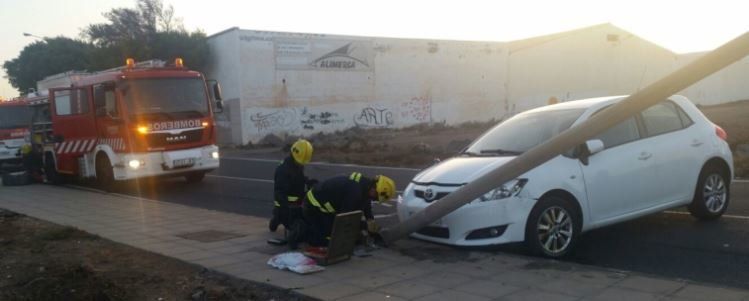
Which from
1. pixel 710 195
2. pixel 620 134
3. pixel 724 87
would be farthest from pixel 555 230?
pixel 724 87

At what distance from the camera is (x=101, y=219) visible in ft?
31.8

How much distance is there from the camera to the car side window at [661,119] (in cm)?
720

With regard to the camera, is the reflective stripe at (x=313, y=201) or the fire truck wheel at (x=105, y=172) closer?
the reflective stripe at (x=313, y=201)

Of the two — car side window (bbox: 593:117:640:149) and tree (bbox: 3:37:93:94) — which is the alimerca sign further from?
car side window (bbox: 593:117:640:149)

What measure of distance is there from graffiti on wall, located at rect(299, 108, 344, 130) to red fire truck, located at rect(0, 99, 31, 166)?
17.2 m

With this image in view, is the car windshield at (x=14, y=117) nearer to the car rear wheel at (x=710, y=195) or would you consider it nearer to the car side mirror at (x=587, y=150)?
the car side mirror at (x=587, y=150)

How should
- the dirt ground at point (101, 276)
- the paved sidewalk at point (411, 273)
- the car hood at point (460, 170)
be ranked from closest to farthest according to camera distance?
the paved sidewalk at point (411, 273) < the dirt ground at point (101, 276) < the car hood at point (460, 170)

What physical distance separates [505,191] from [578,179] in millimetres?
830

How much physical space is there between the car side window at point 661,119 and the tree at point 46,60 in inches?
1997

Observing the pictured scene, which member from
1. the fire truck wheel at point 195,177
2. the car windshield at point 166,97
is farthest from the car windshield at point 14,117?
the car windshield at point 166,97

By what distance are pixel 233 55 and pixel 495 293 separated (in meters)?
31.0

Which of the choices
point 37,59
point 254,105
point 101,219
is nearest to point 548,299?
point 101,219

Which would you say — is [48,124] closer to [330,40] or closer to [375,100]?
[330,40]

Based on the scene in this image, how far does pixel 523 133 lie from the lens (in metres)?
7.16
